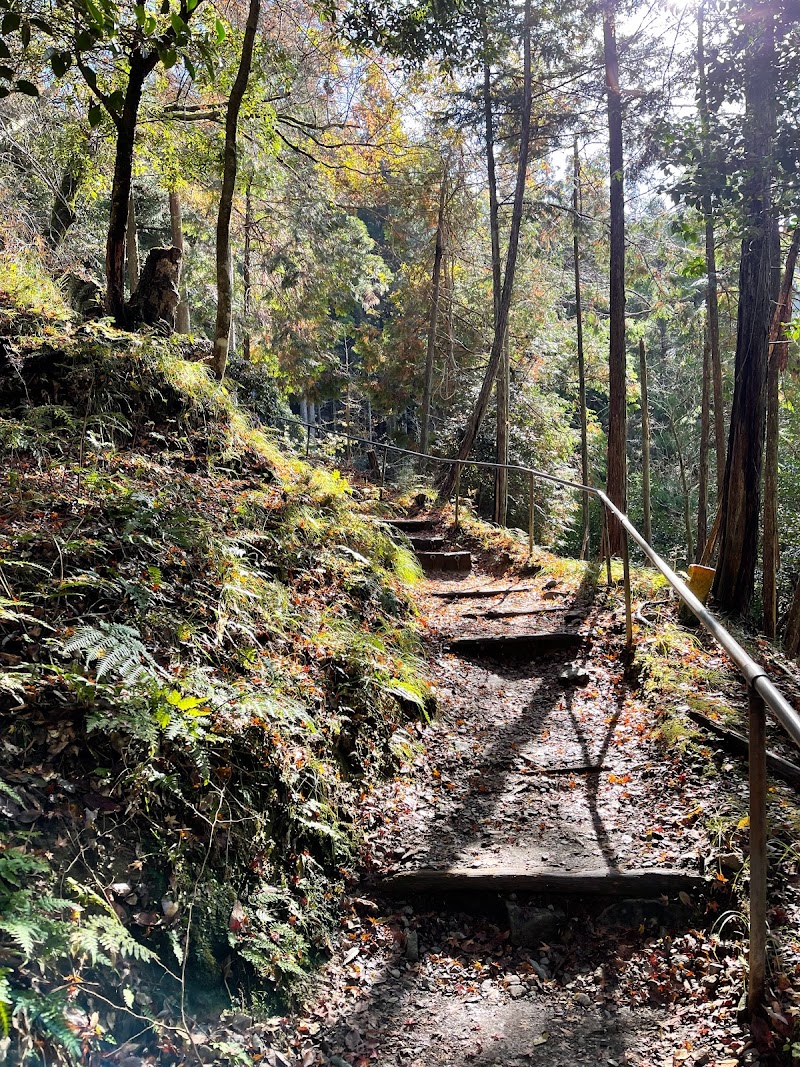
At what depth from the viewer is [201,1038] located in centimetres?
213

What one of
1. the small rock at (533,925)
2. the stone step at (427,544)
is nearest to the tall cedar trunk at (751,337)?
the small rock at (533,925)

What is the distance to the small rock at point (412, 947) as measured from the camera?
293cm

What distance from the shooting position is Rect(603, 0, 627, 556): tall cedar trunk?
8.77m

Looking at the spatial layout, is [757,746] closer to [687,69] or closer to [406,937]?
[406,937]

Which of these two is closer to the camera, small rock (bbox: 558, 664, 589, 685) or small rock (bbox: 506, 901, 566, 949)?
small rock (bbox: 506, 901, 566, 949)

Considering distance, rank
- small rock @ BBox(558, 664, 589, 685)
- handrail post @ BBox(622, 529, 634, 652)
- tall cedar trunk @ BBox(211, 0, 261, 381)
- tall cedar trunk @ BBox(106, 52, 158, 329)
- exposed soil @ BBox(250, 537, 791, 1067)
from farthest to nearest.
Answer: tall cedar trunk @ BBox(211, 0, 261, 381) → tall cedar trunk @ BBox(106, 52, 158, 329) → small rock @ BBox(558, 664, 589, 685) → handrail post @ BBox(622, 529, 634, 652) → exposed soil @ BBox(250, 537, 791, 1067)

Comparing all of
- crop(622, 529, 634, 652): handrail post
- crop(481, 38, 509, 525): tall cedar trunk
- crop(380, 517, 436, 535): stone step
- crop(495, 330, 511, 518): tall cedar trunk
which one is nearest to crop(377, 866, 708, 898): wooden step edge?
crop(622, 529, 634, 652): handrail post

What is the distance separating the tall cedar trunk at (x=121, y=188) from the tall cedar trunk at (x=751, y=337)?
494 centimetres

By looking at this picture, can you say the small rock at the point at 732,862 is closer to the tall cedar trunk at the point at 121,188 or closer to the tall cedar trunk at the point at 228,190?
the tall cedar trunk at the point at 228,190

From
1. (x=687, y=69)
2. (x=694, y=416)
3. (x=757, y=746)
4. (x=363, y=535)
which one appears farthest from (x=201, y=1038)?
(x=694, y=416)

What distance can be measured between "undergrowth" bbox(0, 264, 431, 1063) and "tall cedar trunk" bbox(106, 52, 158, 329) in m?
1.39

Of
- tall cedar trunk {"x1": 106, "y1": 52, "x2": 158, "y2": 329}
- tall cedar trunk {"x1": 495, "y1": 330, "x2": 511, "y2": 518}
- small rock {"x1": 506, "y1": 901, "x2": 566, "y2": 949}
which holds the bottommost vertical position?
small rock {"x1": 506, "y1": 901, "x2": 566, "y2": 949}

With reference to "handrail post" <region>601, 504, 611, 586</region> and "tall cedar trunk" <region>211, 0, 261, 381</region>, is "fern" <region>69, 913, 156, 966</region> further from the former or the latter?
"tall cedar trunk" <region>211, 0, 261, 381</region>

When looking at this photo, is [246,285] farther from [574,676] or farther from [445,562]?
[574,676]
